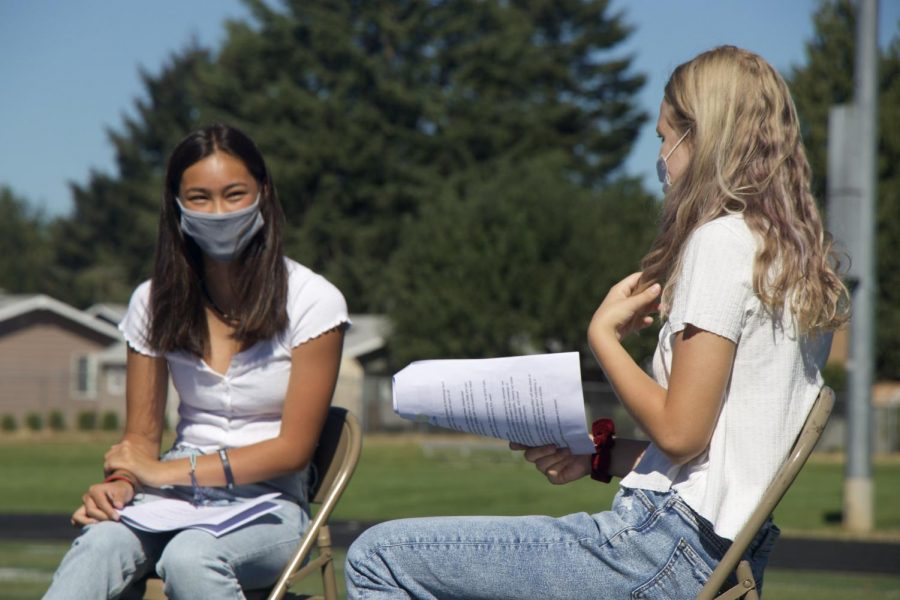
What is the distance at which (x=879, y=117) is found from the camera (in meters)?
49.6

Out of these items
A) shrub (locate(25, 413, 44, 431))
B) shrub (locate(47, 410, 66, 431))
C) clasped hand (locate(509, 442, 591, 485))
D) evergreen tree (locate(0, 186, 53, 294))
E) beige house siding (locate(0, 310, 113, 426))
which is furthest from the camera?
evergreen tree (locate(0, 186, 53, 294))

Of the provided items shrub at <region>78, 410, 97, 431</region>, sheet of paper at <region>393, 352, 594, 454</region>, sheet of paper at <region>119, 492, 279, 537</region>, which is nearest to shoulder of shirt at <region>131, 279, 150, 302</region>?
sheet of paper at <region>119, 492, 279, 537</region>

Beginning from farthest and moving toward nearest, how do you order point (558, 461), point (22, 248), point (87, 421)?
point (22, 248), point (87, 421), point (558, 461)

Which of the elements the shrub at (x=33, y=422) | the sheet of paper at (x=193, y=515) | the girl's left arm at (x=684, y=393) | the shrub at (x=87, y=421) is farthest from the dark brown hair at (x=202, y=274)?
the shrub at (x=87, y=421)

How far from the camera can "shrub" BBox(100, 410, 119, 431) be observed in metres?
46.5

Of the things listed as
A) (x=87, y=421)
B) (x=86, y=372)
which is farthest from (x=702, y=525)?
(x=86, y=372)

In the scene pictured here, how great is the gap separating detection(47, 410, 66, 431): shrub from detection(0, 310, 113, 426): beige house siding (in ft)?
2.93

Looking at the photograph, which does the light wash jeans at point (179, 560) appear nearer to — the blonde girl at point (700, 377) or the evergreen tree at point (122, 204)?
the blonde girl at point (700, 377)

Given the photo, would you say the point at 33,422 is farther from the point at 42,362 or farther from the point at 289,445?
the point at 289,445

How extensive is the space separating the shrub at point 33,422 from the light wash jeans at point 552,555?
45.3 m

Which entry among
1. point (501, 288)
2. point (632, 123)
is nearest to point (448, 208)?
point (501, 288)

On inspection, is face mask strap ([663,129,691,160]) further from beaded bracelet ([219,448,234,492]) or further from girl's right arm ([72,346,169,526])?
girl's right arm ([72,346,169,526])

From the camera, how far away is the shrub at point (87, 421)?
1847 inches

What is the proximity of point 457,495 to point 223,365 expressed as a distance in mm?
16071
